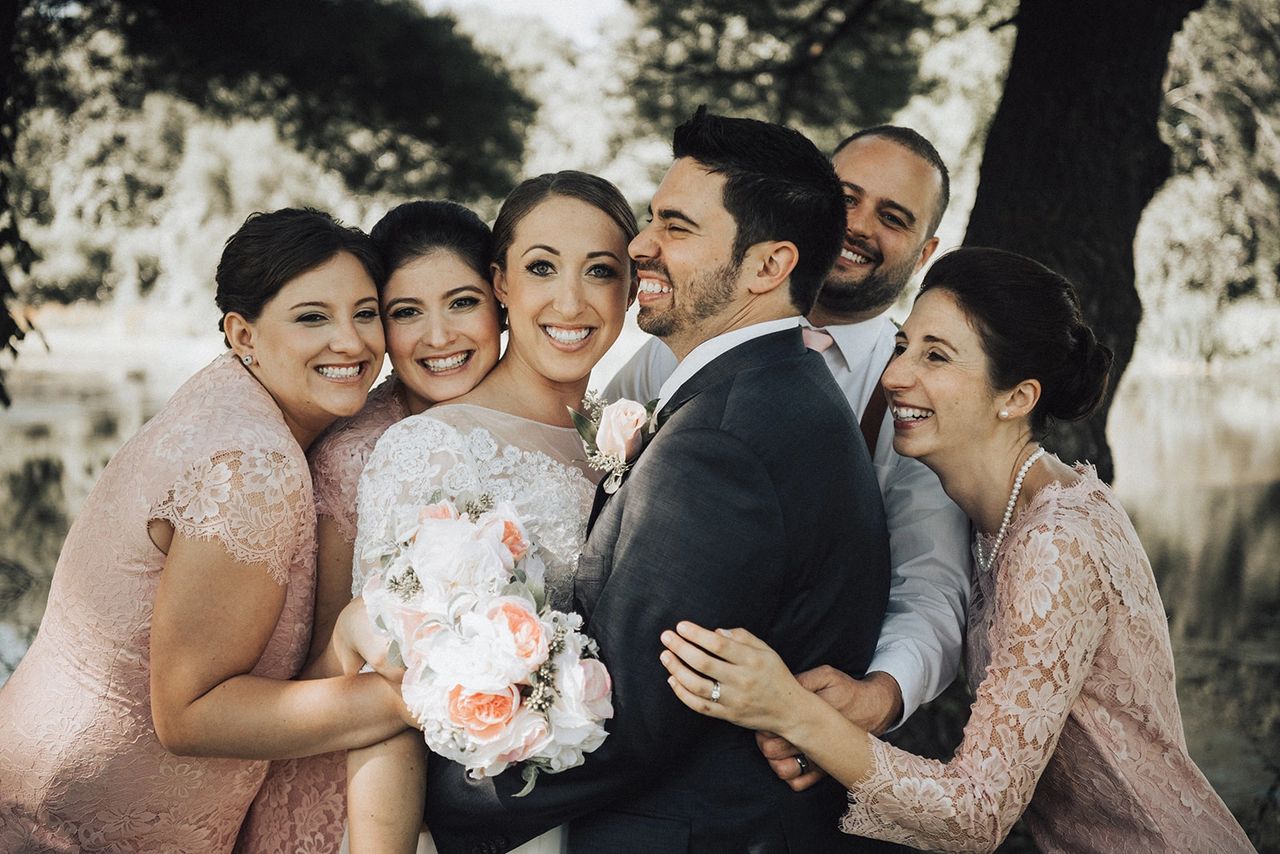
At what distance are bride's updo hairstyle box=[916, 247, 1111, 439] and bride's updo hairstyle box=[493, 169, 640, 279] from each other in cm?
91

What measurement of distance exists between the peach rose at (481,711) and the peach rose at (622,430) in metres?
0.58

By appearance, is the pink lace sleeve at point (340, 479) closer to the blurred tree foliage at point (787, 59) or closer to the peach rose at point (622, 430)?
the peach rose at point (622, 430)

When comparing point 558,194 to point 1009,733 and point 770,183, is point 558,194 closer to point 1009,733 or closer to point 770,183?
point 770,183

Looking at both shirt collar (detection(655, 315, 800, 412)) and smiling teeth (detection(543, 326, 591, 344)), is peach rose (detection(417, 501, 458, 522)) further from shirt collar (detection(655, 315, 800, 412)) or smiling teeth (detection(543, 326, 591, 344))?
smiling teeth (detection(543, 326, 591, 344))

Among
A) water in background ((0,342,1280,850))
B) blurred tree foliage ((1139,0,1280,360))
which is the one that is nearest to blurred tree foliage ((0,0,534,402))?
water in background ((0,342,1280,850))

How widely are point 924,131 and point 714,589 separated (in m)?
11.6

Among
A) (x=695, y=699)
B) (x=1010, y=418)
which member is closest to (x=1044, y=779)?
(x=1010, y=418)

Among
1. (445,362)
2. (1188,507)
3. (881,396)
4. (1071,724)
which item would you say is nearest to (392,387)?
(445,362)

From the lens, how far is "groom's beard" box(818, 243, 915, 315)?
3.77 m

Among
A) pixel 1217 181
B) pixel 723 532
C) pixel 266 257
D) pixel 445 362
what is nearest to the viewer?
pixel 723 532

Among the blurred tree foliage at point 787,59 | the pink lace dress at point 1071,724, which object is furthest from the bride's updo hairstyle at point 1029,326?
the blurred tree foliage at point 787,59

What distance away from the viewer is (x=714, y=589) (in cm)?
225

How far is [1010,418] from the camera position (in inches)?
115

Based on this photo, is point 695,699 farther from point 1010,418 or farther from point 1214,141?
point 1214,141
